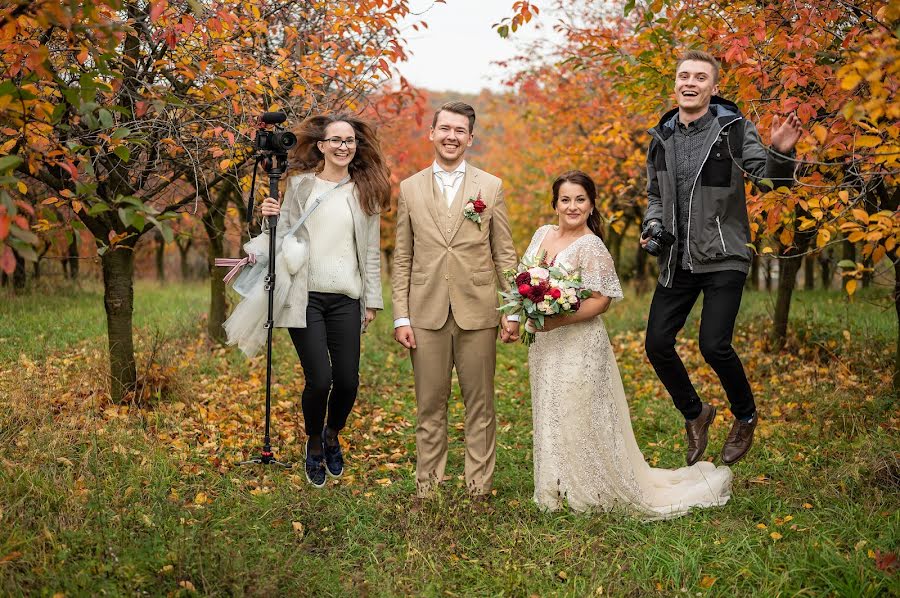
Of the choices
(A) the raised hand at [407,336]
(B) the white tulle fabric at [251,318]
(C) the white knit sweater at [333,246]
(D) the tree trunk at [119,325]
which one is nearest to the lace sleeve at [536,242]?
(A) the raised hand at [407,336]

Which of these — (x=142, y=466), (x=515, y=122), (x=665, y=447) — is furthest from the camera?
(x=515, y=122)

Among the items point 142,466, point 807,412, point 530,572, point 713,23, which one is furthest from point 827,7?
point 142,466

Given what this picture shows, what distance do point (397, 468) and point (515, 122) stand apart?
1866 centimetres

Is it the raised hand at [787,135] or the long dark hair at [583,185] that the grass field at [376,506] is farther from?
the raised hand at [787,135]

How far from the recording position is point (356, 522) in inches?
169

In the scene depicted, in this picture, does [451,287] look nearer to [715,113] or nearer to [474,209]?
[474,209]

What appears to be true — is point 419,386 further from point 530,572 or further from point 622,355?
point 622,355

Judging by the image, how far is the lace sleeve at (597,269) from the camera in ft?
14.3

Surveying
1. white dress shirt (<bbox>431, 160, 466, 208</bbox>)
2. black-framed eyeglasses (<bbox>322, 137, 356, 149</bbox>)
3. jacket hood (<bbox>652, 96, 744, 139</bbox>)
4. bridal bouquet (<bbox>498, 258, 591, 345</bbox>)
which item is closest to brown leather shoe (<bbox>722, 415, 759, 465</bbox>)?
bridal bouquet (<bbox>498, 258, 591, 345</bbox>)

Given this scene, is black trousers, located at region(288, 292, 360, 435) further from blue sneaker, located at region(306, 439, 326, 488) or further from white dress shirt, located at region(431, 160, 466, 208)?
white dress shirt, located at region(431, 160, 466, 208)

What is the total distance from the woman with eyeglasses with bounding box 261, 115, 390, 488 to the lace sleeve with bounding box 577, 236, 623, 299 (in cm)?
140

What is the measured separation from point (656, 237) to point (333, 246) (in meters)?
2.08

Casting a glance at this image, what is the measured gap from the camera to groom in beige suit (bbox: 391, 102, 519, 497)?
455 centimetres

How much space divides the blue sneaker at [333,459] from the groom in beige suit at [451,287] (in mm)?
686
